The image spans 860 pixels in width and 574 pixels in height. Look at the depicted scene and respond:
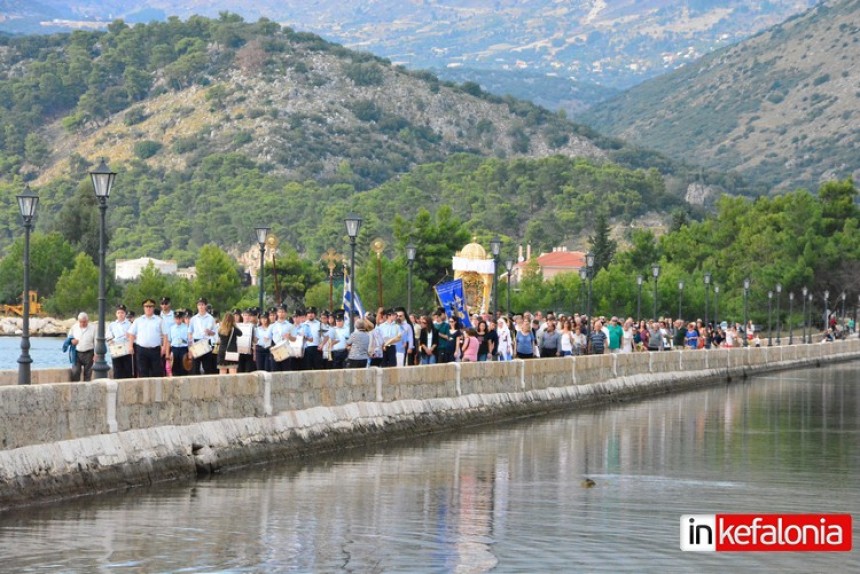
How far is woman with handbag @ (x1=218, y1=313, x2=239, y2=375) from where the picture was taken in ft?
90.8

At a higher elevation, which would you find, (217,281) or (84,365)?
(217,281)

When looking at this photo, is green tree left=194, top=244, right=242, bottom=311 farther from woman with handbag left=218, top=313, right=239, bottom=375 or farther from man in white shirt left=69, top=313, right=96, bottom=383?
man in white shirt left=69, top=313, right=96, bottom=383

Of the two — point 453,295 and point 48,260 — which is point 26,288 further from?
point 48,260

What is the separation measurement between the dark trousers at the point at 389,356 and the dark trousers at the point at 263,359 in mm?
2470

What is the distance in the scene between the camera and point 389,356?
31.4 metres

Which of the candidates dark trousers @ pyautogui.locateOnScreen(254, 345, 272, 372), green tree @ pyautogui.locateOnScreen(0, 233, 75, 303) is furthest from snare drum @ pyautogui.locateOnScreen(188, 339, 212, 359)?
green tree @ pyautogui.locateOnScreen(0, 233, 75, 303)

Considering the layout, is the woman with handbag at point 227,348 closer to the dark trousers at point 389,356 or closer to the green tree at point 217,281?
the dark trousers at point 389,356

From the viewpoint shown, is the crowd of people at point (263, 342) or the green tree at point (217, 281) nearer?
the crowd of people at point (263, 342)

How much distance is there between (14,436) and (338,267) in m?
145

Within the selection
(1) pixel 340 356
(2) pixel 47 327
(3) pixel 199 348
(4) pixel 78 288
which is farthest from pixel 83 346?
(4) pixel 78 288

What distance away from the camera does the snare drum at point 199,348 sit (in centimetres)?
2720

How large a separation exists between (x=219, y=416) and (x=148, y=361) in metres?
4.24
